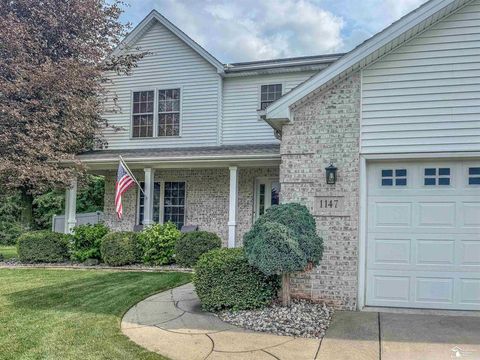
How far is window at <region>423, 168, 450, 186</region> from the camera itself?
6230 mm

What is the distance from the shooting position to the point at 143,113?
14062 millimetres

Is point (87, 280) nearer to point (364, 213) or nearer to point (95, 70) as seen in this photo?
point (364, 213)

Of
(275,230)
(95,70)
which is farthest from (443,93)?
(95,70)

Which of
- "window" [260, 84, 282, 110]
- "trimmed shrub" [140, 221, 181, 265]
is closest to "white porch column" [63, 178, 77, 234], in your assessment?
"trimmed shrub" [140, 221, 181, 265]

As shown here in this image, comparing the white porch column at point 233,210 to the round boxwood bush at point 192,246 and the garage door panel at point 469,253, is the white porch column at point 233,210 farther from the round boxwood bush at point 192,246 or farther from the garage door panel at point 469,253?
the garage door panel at point 469,253

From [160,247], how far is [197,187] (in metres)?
3.00

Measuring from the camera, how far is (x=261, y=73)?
42.5 ft

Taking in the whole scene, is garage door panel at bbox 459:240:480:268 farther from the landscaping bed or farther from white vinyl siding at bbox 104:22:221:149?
white vinyl siding at bbox 104:22:221:149

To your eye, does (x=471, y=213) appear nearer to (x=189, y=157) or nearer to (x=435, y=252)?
(x=435, y=252)

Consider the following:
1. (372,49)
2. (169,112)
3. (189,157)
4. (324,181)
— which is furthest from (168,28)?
(324,181)

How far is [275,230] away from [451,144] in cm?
306

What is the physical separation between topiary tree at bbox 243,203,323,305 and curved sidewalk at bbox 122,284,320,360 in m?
0.98

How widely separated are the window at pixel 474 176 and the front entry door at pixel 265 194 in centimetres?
698

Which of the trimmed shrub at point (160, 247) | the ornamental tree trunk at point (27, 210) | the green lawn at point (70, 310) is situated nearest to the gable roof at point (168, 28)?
the trimmed shrub at point (160, 247)
